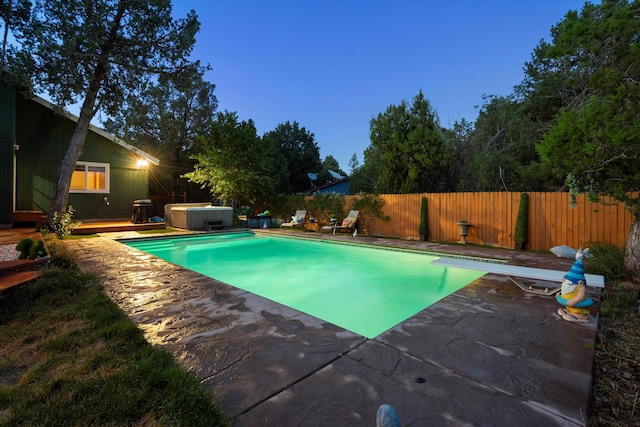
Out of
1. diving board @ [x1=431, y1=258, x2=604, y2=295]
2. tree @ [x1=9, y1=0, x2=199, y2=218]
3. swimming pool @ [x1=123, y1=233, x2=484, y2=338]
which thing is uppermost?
tree @ [x1=9, y1=0, x2=199, y2=218]

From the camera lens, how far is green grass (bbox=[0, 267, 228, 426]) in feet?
5.13

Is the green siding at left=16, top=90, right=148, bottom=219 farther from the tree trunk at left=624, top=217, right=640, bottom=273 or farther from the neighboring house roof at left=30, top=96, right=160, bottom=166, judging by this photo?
the tree trunk at left=624, top=217, right=640, bottom=273

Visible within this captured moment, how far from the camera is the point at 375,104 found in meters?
15.8

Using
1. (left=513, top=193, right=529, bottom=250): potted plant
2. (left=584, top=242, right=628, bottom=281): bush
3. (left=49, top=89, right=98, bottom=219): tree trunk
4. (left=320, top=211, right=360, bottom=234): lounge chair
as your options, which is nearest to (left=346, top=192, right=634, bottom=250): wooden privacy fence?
(left=513, top=193, right=529, bottom=250): potted plant

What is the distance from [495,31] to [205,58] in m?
11.2

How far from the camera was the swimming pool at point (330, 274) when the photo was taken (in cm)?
476

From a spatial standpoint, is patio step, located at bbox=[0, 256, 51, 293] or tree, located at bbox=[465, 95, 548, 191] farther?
tree, located at bbox=[465, 95, 548, 191]

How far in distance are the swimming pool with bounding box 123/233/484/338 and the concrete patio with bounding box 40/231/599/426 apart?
4.47ft

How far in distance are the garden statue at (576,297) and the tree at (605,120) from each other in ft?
7.62

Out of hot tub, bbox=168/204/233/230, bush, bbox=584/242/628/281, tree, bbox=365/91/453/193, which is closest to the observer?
bush, bbox=584/242/628/281

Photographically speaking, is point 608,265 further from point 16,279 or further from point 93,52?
point 93,52

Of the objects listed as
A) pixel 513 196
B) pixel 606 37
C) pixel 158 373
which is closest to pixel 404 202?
pixel 513 196

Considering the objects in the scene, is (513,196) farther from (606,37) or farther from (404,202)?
(606,37)

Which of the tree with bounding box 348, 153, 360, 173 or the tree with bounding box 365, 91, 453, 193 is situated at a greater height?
the tree with bounding box 348, 153, 360, 173
